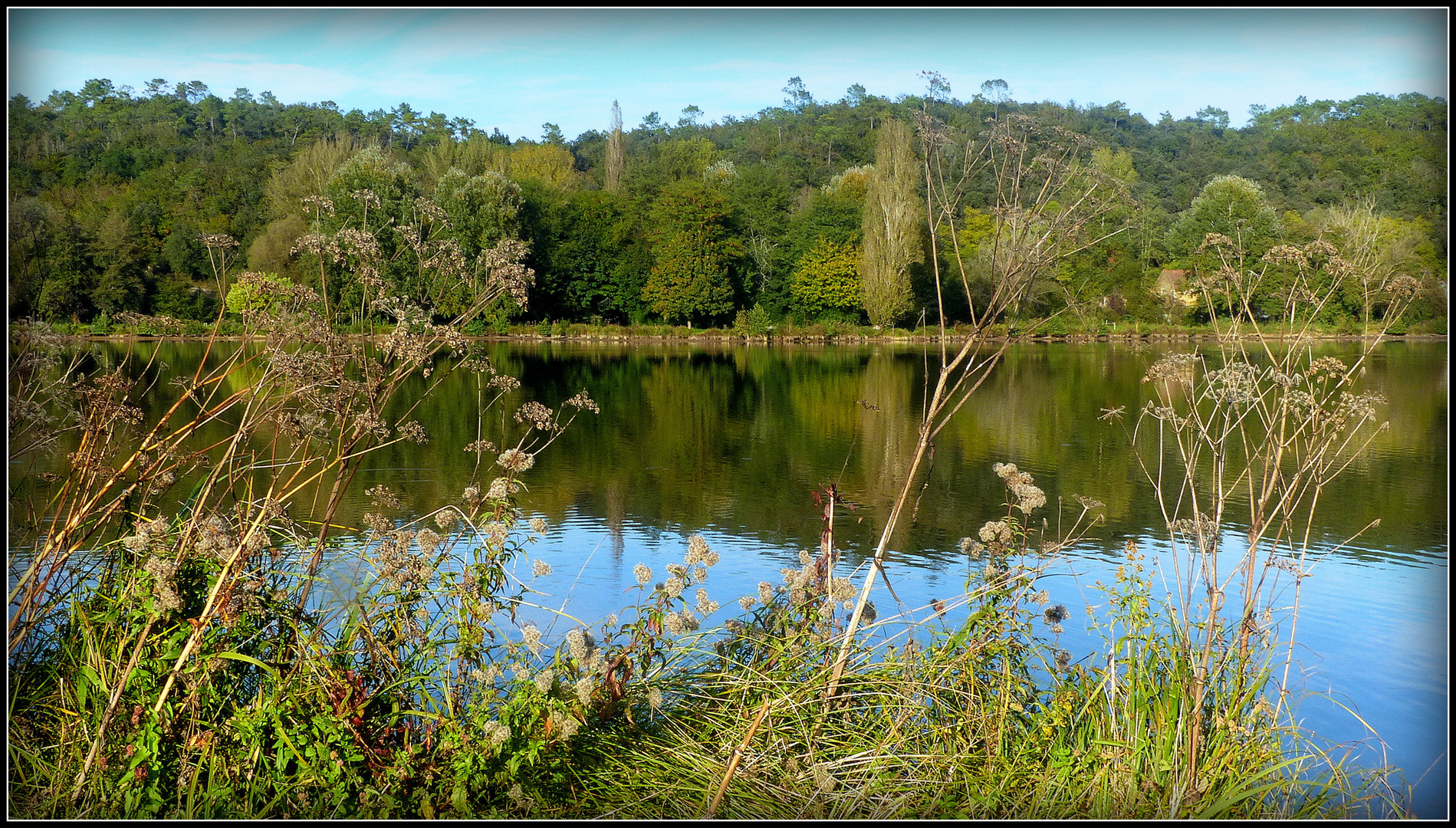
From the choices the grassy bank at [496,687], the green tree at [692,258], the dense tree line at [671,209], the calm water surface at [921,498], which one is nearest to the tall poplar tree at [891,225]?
the dense tree line at [671,209]

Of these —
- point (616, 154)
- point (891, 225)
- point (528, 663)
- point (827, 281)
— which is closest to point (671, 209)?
point (827, 281)

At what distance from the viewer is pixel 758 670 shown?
3.50 m

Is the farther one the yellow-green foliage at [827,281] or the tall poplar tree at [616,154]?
the tall poplar tree at [616,154]

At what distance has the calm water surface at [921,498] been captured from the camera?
549 cm

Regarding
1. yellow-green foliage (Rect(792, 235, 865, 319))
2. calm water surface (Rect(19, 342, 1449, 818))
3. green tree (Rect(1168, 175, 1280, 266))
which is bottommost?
calm water surface (Rect(19, 342, 1449, 818))

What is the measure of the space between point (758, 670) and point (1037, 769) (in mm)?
988

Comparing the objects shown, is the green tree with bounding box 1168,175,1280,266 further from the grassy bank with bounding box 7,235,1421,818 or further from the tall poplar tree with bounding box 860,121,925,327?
the grassy bank with bounding box 7,235,1421,818

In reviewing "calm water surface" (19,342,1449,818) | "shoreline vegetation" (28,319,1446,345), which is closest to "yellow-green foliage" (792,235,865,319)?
"shoreline vegetation" (28,319,1446,345)

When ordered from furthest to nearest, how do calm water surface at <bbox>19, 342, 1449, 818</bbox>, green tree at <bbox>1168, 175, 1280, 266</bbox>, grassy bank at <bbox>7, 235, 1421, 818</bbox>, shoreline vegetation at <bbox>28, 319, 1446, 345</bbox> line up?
shoreline vegetation at <bbox>28, 319, 1446, 345</bbox> < green tree at <bbox>1168, 175, 1280, 266</bbox> < calm water surface at <bbox>19, 342, 1449, 818</bbox> < grassy bank at <bbox>7, 235, 1421, 818</bbox>

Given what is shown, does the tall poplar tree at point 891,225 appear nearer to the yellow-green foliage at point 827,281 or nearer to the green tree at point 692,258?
the yellow-green foliage at point 827,281

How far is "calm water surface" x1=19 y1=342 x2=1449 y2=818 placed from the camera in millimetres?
5488

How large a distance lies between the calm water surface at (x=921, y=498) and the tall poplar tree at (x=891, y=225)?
2159cm

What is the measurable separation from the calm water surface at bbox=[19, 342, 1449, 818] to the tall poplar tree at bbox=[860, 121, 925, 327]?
21.6 metres

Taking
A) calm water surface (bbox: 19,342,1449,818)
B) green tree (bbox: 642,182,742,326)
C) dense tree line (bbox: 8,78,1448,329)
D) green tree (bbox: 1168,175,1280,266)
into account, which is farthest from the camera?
green tree (bbox: 642,182,742,326)
